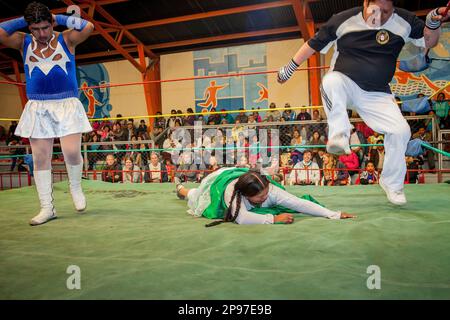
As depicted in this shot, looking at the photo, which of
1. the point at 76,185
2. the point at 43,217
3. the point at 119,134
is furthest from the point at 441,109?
the point at 119,134

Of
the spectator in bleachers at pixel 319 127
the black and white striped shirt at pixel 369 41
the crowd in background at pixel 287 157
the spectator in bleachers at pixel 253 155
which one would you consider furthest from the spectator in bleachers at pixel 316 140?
the black and white striped shirt at pixel 369 41

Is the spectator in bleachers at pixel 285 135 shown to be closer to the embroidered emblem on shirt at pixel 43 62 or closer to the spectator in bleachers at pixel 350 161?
the spectator in bleachers at pixel 350 161

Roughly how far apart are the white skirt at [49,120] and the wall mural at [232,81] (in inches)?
295

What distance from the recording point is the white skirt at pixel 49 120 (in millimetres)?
2195

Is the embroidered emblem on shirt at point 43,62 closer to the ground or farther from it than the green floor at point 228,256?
farther from it

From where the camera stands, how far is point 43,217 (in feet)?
7.16

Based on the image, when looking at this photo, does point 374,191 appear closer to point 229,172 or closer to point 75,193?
point 229,172

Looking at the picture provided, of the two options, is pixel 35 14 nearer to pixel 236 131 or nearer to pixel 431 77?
pixel 236 131

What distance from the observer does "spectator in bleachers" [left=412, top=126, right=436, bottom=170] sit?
17.3 ft

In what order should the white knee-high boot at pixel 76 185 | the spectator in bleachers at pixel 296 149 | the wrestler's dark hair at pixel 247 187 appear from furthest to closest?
the spectator in bleachers at pixel 296 149
the white knee-high boot at pixel 76 185
the wrestler's dark hair at pixel 247 187

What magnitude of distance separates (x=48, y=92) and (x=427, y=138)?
17.9 ft

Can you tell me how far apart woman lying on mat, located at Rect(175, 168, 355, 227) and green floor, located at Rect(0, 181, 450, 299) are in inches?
2.7

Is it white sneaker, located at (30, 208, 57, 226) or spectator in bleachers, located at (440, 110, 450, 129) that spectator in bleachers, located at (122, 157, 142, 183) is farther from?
spectator in bleachers, located at (440, 110, 450, 129)
